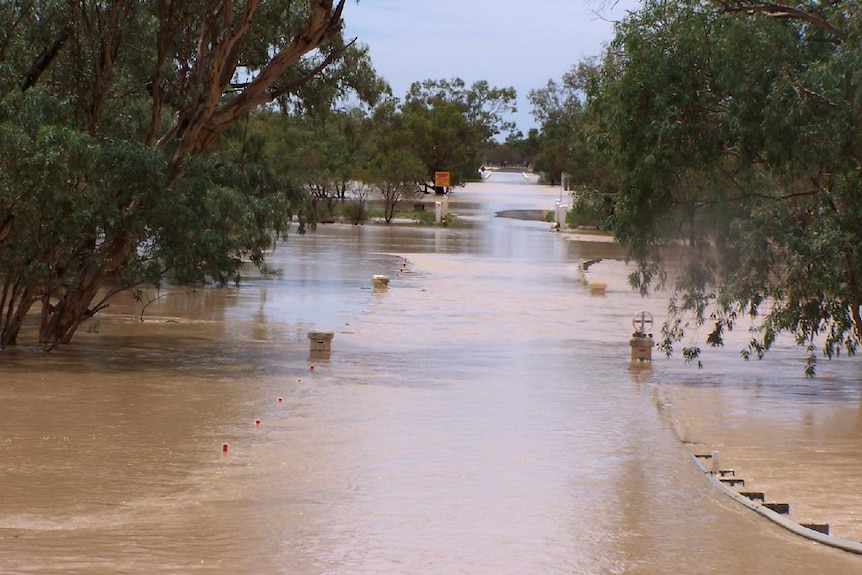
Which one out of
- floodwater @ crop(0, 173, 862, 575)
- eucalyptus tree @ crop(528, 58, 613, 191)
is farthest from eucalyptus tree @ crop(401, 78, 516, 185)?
floodwater @ crop(0, 173, 862, 575)

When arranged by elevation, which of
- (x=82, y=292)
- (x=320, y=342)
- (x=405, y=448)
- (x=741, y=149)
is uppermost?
(x=741, y=149)

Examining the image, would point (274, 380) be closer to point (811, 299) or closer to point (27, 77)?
point (27, 77)

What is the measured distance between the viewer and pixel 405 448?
45.3 feet

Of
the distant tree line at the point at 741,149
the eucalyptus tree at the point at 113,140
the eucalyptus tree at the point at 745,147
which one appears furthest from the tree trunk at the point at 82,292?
the eucalyptus tree at the point at 745,147

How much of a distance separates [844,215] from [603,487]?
586cm

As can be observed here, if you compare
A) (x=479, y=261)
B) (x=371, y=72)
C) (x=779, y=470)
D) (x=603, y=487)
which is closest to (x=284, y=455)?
(x=603, y=487)

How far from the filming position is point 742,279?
17.9 metres

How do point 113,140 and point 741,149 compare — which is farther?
point 113,140

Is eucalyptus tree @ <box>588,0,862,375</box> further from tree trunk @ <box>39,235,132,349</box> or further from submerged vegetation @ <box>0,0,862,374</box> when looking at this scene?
tree trunk @ <box>39,235,132,349</box>

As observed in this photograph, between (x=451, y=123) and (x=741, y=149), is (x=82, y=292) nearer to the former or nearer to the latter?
(x=741, y=149)

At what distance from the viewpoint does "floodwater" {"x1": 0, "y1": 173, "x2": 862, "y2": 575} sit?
962cm

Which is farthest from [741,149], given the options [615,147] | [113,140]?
[113,140]

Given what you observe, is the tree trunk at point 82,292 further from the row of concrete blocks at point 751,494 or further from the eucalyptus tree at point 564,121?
the eucalyptus tree at point 564,121

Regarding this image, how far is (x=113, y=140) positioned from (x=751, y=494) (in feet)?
36.6
